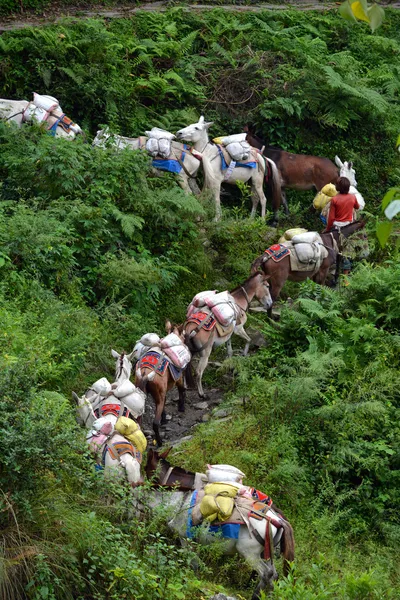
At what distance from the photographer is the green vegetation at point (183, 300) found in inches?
311

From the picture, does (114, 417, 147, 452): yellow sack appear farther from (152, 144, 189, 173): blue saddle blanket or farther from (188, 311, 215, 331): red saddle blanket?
(152, 144, 189, 173): blue saddle blanket

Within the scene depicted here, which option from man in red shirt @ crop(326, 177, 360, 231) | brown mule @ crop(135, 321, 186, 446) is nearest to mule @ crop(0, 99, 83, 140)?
man in red shirt @ crop(326, 177, 360, 231)

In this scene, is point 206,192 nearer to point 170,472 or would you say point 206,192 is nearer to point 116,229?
point 116,229

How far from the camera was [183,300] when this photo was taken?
51.1 feet

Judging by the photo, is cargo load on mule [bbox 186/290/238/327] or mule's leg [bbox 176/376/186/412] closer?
mule's leg [bbox 176/376/186/412]

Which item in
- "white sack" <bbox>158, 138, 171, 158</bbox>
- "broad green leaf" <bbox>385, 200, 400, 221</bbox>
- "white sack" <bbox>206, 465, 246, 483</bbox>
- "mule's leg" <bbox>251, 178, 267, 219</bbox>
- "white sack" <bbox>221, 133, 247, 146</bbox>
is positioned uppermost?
"broad green leaf" <bbox>385, 200, 400, 221</bbox>

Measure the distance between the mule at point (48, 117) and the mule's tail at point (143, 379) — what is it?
6021mm

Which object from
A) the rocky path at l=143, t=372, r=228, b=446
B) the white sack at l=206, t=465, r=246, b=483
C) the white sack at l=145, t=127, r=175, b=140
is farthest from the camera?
the white sack at l=145, t=127, r=175, b=140

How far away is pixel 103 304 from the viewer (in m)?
14.0

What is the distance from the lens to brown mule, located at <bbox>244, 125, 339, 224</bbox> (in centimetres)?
1845

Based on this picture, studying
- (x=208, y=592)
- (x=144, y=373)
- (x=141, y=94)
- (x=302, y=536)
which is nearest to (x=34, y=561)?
(x=208, y=592)

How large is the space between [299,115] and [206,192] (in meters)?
3.66

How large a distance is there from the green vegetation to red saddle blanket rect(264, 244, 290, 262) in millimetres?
692

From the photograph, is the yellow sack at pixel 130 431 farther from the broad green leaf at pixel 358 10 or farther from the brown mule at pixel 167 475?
the broad green leaf at pixel 358 10
